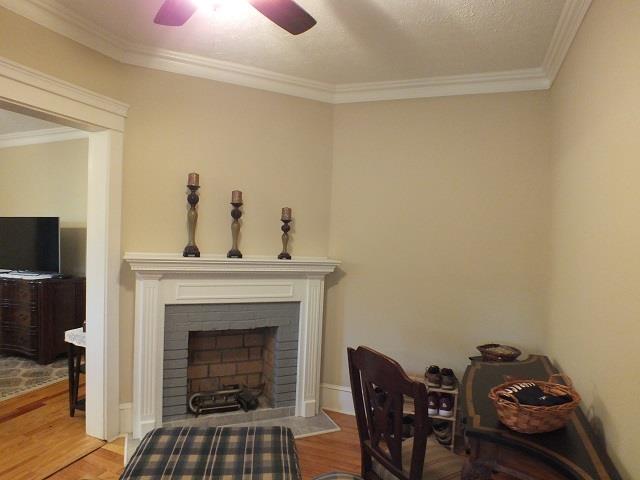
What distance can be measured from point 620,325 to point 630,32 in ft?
3.35

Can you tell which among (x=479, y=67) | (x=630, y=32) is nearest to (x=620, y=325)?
(x=630, y=32)

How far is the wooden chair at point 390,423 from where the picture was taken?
1.41m

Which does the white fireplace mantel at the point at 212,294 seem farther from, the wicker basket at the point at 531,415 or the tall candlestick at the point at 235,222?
the wicker basket at the point at 531,415

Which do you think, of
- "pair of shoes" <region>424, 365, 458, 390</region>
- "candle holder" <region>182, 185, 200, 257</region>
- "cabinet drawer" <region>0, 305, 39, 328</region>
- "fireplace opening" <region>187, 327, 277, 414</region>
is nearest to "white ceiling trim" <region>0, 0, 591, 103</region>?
"candle holder" <region>182, 185, 200, 257</region>

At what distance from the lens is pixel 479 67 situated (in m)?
Result: 2.65

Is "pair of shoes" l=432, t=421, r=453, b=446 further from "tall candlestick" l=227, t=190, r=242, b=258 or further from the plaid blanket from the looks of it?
"tall candlestick" l=227, t=190, r=242, b=258

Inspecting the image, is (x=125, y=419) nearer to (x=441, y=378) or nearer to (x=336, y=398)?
(x=336, y=398)

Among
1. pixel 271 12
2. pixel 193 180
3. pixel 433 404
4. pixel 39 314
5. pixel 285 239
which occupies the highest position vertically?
pixel 271 12

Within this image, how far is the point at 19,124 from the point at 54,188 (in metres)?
0.74

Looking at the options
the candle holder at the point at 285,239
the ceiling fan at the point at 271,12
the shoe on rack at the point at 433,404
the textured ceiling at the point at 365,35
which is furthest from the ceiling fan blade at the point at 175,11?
the shoe on rack at the point at 433,404

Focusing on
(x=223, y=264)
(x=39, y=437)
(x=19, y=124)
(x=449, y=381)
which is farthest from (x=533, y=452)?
(x=19, y=124)

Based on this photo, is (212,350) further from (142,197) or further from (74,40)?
(74,40)

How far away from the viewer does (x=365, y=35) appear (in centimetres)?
230

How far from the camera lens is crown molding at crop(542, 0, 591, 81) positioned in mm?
1879
